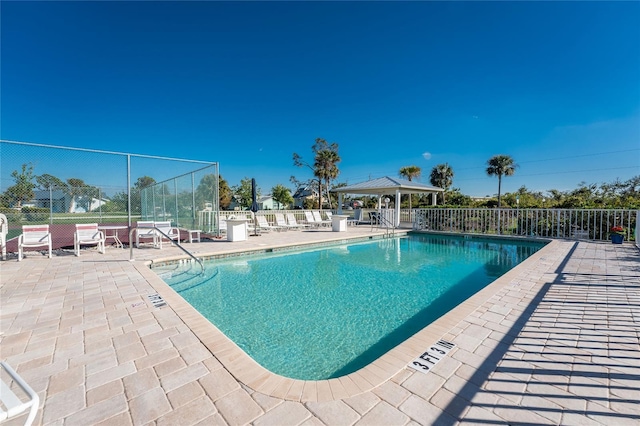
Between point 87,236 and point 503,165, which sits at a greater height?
point 503,165

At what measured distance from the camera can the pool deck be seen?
1.65 meters

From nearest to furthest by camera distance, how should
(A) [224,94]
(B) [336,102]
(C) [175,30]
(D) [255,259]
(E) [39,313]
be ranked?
(E) [39,313] < (D) [255,259] < (C) [175,30] < (A) [224,94] < (B) [336,102]

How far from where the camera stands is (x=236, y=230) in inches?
382

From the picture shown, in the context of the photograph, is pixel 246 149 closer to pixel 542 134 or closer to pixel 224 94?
pixel 224 94

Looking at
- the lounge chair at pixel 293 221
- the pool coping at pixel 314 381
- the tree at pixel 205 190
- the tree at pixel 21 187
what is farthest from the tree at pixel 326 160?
the pool coping at pixel 314 381

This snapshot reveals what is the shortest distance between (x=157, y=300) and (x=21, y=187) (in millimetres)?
6818

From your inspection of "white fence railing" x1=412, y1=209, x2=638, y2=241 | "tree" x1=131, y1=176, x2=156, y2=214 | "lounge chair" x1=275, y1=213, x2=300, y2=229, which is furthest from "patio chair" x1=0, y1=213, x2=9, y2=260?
"white fence railing" x1=412, y1=209, x2=638, y2=241

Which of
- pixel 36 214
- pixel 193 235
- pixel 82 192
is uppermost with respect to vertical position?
pixel 82 192

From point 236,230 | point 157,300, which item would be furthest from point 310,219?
point 157,300

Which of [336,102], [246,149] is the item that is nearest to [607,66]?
[336,102]

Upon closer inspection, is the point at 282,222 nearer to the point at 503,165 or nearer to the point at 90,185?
the point at 90,185

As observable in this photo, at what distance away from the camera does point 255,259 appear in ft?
25.2

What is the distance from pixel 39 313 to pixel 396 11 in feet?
40.4

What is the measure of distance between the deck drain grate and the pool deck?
0.26 feet
